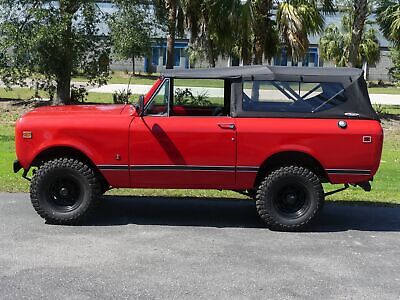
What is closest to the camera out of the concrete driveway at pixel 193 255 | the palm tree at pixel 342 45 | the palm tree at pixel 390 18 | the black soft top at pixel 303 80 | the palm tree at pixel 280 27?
the concrete driveway at pixel 193 255

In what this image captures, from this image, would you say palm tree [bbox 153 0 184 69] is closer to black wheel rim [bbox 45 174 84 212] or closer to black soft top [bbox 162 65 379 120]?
black soft top [bbox 162 65 379 120]

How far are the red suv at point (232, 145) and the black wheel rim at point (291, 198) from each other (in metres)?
0.01

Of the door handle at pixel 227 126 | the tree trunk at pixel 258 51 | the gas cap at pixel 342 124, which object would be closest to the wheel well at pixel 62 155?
the door handle at pixel 227 126

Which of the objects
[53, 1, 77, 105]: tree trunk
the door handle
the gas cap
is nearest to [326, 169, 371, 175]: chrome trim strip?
the gas cap

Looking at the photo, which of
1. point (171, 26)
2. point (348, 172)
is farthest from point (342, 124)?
point (171, 26)

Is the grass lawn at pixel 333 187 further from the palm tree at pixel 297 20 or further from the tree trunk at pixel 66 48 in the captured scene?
the palm tree at pixel 297 20

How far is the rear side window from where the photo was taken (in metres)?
6.54

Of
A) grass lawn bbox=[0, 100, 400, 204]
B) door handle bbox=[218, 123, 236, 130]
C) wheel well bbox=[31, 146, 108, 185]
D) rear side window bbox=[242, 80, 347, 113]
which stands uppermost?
rear side window bbox=[242, 80, 347, 113]

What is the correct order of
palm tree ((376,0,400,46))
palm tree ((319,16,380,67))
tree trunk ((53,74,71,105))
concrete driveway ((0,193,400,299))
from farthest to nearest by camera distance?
palm tree ((319,16,380,67)) → palm tree ((376,0,400,46)) → tree trunk ((53,74,71,105)) → concrete driveway ((0,193,400,299))

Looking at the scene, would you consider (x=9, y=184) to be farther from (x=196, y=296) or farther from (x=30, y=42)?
(x=30, y=42)

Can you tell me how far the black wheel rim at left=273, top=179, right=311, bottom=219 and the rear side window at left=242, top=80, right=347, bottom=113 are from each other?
2.76 ft

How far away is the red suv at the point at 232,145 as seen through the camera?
638 centimetres

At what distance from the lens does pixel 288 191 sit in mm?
6582

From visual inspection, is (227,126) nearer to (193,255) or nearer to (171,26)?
(193,255)
